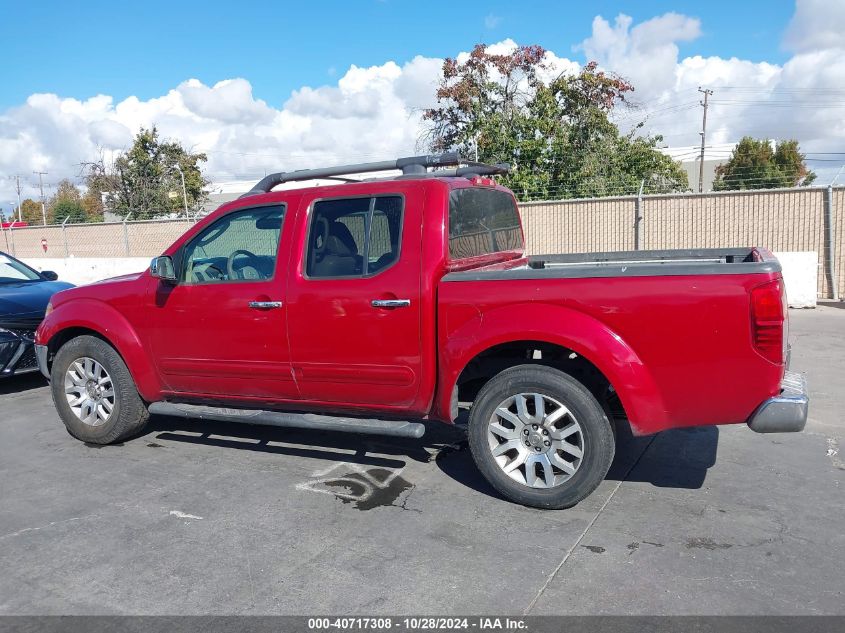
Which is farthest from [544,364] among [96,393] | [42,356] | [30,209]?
[30,209]

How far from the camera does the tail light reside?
3.60 meters

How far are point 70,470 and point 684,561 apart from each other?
4.18m

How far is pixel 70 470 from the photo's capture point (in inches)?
205

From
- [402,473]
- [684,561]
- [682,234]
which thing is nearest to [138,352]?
[402,473]

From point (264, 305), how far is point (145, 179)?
1340 inches

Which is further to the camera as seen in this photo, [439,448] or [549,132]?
[549,132]

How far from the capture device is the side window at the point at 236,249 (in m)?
4.98

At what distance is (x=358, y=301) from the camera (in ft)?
14.9

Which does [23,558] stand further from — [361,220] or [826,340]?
[826,340]

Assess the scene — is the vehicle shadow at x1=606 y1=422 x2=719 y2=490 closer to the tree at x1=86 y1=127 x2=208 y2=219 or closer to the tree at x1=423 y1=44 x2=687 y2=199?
the tree at x1=423 y1=44 x2=687 y2=199

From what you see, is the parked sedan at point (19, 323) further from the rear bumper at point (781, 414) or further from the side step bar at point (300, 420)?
the rear bumper at point (781, 414)

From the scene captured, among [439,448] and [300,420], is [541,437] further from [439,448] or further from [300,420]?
[300,420]

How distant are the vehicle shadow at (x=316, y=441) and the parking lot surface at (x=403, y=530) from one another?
0.08 ft

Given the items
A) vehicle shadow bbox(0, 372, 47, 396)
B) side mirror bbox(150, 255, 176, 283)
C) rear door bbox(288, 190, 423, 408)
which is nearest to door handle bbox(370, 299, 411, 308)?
rear door bbox(288, 190, 423, 408)
